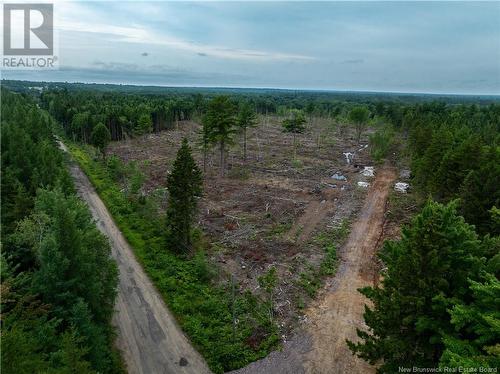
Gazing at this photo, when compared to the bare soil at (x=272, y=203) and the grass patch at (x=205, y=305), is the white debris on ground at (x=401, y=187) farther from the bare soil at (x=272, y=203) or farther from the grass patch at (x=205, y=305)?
the grass patch at (x=205, y=305)

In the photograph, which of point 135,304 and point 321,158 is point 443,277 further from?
point 321,158

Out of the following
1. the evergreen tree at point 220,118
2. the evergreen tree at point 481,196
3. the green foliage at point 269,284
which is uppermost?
the evergreen tree at point 220,118

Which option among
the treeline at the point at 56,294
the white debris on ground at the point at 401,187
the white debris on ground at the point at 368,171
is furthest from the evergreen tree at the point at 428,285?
the white debris on ground at the point at 368,171

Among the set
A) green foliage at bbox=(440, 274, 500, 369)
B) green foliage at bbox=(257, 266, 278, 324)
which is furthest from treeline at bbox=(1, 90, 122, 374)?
green foliage at bbox=(440, 274, 500, 369)

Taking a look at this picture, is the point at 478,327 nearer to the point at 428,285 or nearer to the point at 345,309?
the point at 428,285

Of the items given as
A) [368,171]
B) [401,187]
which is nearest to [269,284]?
[401,187]

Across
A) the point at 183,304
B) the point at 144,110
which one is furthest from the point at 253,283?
the point at 144,110
